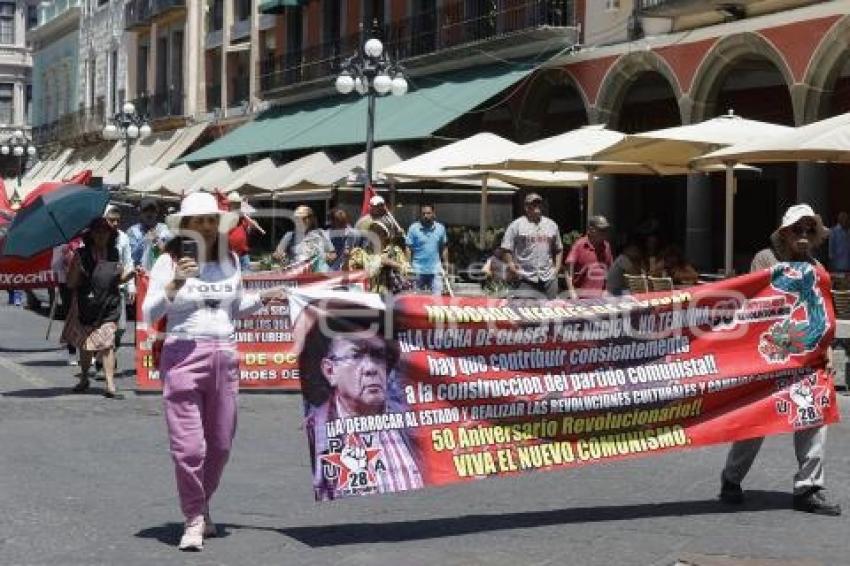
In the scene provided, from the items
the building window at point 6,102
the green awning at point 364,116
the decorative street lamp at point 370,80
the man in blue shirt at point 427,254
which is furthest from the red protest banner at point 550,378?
the building window at point 6,102

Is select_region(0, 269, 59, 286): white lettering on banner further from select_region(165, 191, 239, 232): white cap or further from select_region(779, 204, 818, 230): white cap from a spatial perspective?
select_region(779, 204, 818, 230): white cap

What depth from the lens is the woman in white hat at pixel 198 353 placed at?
22.7 feet

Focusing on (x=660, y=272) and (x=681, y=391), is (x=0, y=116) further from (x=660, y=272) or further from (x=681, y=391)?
(x=681, y=391)

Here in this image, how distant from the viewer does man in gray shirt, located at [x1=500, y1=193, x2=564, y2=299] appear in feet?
50.6

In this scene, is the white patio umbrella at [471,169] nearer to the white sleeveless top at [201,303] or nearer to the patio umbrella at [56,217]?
the patio umbrella at [56,217]

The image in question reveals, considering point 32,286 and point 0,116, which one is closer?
point 32,286

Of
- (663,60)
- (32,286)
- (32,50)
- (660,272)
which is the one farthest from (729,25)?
(32,50)

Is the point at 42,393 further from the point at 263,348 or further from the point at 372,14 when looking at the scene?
the point at 372,14

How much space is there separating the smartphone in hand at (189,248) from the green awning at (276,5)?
30.5 m

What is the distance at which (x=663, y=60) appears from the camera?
78.5ft

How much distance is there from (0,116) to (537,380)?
74215 mm

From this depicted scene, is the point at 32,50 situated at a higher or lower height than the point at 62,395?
higher

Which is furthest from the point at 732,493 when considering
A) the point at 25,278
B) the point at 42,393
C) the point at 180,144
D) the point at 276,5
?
the point at 180,144

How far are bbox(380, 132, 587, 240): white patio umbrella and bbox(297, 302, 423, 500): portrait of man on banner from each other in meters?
14.3
